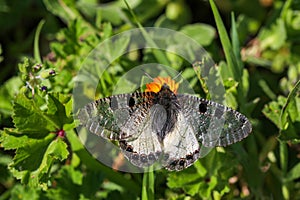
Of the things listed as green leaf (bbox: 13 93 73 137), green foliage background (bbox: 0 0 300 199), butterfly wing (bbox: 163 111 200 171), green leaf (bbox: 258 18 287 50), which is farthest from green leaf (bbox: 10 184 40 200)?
green leaf (bbox: 258 18 287 50)

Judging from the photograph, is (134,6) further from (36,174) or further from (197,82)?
(36,174)

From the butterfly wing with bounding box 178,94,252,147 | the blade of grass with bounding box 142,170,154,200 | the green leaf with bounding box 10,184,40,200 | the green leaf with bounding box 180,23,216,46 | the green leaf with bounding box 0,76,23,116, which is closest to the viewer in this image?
the butterfly wing with bounding box 178,94,252,147

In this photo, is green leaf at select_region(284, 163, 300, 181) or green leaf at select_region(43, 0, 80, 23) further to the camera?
green leaf at select_region(43, 0, 80, 23)

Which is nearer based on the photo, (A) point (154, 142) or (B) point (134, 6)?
(A) point (154, 142)

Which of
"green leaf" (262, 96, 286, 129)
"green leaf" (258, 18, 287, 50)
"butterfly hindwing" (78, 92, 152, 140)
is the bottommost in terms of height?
"green leaf" (258, 18, 287, 50)

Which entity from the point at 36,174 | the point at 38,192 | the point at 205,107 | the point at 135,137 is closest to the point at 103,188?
the point at 38,192

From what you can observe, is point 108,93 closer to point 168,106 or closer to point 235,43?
point 168,106

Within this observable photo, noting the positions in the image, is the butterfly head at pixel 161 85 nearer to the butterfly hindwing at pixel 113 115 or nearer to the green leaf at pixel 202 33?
the butterfly hindwing at pixel 113 115

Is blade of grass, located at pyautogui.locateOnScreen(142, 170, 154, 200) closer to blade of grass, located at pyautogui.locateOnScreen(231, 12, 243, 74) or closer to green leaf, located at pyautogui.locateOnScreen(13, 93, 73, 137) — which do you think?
green leaf, located at pyautogui.locateOnScreen(13, 93, 73, 137)
